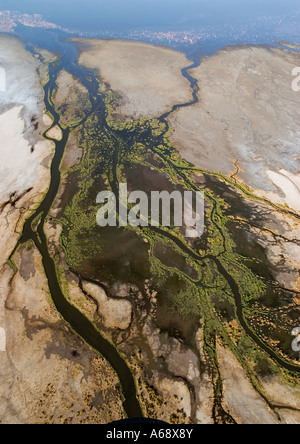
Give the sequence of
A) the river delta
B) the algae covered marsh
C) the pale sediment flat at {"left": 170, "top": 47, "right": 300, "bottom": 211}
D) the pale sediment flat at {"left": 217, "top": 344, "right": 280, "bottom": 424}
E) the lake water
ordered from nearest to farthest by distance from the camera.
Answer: the pale sediment flat at {"left": 217, "top": 344, "right": 280, "bottom": 424} < the river delta < the algae covered marsh < the pale sediment flat at {"left": 170, "top": 47, "right": 300, "bottom": 211} < the lake water

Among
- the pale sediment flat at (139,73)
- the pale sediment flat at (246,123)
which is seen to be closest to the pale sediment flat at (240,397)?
the pale sediment flat at (246,123)

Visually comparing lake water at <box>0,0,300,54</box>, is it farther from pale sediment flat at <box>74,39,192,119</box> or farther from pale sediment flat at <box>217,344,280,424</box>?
pale sediment flat at <box>217,344,280,424</box>

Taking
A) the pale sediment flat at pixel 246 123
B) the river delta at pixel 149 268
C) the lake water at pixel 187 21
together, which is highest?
the lake water at pixel 187 21

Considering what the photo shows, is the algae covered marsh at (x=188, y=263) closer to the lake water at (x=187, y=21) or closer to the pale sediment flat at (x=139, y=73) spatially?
the pale sediment flat at (x=139, y=73)

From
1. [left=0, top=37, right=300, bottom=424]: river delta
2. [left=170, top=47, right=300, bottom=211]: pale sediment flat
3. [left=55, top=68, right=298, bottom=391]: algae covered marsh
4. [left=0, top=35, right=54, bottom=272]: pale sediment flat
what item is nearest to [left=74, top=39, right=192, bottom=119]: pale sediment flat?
[left=0, top=37, right=300, bottom=424]: river delta

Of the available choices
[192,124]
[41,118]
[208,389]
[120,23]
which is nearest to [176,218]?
[208,389]
